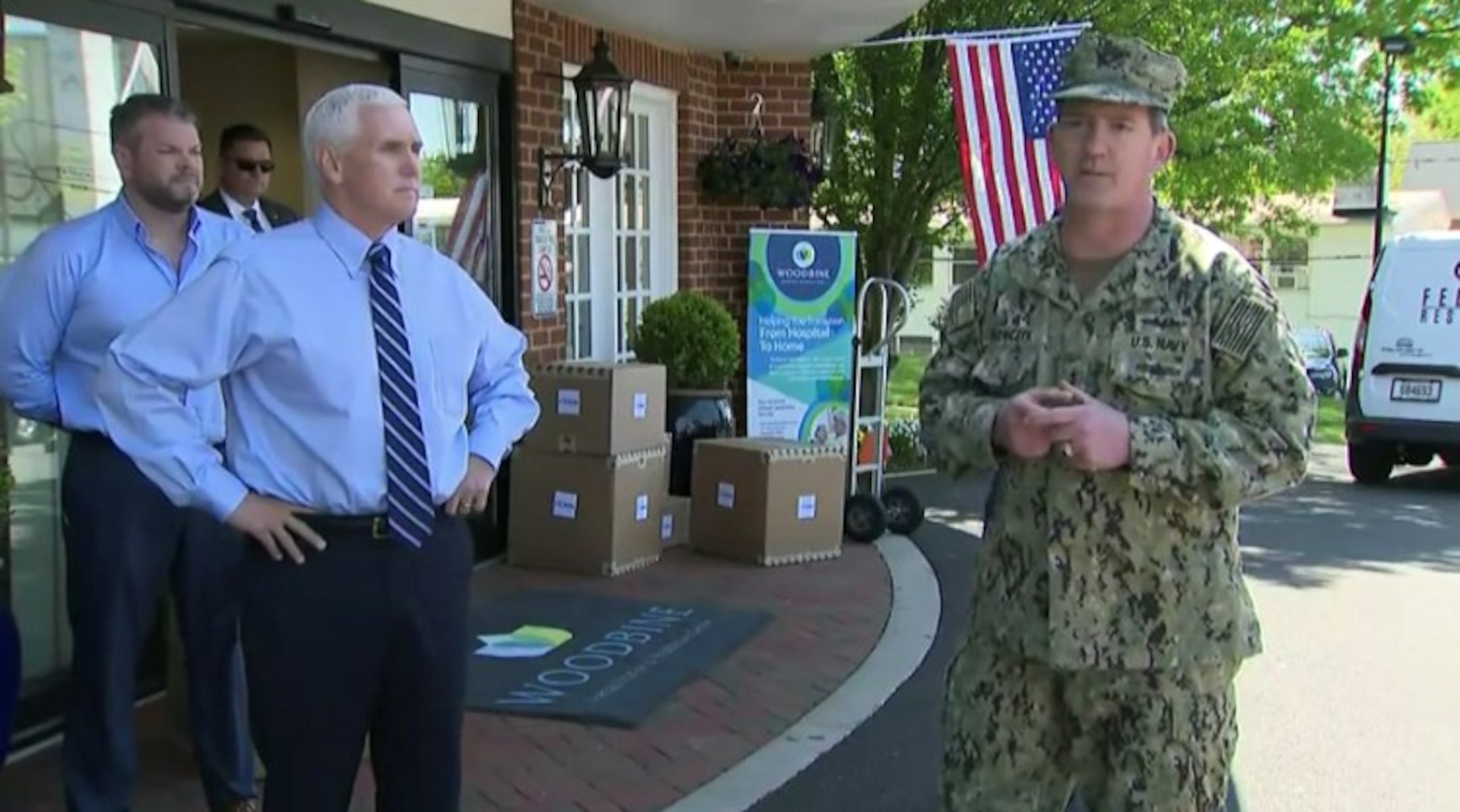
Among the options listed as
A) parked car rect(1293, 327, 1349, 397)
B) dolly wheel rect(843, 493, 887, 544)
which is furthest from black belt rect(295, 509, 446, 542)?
parked car rect(1293, 327, 1349, 397)

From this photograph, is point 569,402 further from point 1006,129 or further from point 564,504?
point 1006,129

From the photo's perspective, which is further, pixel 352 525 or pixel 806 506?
pixel 806 506

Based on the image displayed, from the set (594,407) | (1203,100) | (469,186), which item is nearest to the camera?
(594,407)

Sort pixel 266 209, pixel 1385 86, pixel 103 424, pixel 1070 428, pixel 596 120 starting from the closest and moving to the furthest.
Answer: pixel 1070 428, pixel 103 424, pixel 266 209, pixel 596 120, pixel 1385 86

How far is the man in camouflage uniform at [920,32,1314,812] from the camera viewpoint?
98.7 inches

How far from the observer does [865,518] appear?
7.92 meters

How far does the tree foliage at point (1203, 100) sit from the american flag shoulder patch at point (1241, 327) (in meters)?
8.66

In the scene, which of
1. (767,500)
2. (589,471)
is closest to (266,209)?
(589,471)

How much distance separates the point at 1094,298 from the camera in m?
2.62

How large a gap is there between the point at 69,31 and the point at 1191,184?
544 inches

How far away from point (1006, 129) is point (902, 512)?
7.17 feet

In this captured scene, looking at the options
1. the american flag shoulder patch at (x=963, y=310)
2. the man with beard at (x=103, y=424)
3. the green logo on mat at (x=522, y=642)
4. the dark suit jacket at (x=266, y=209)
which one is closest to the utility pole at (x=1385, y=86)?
the green logo on mat at (x=522, y=642)

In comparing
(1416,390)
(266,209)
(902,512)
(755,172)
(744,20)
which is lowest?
(902,512)

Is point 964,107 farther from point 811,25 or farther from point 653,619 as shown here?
point 653,619
